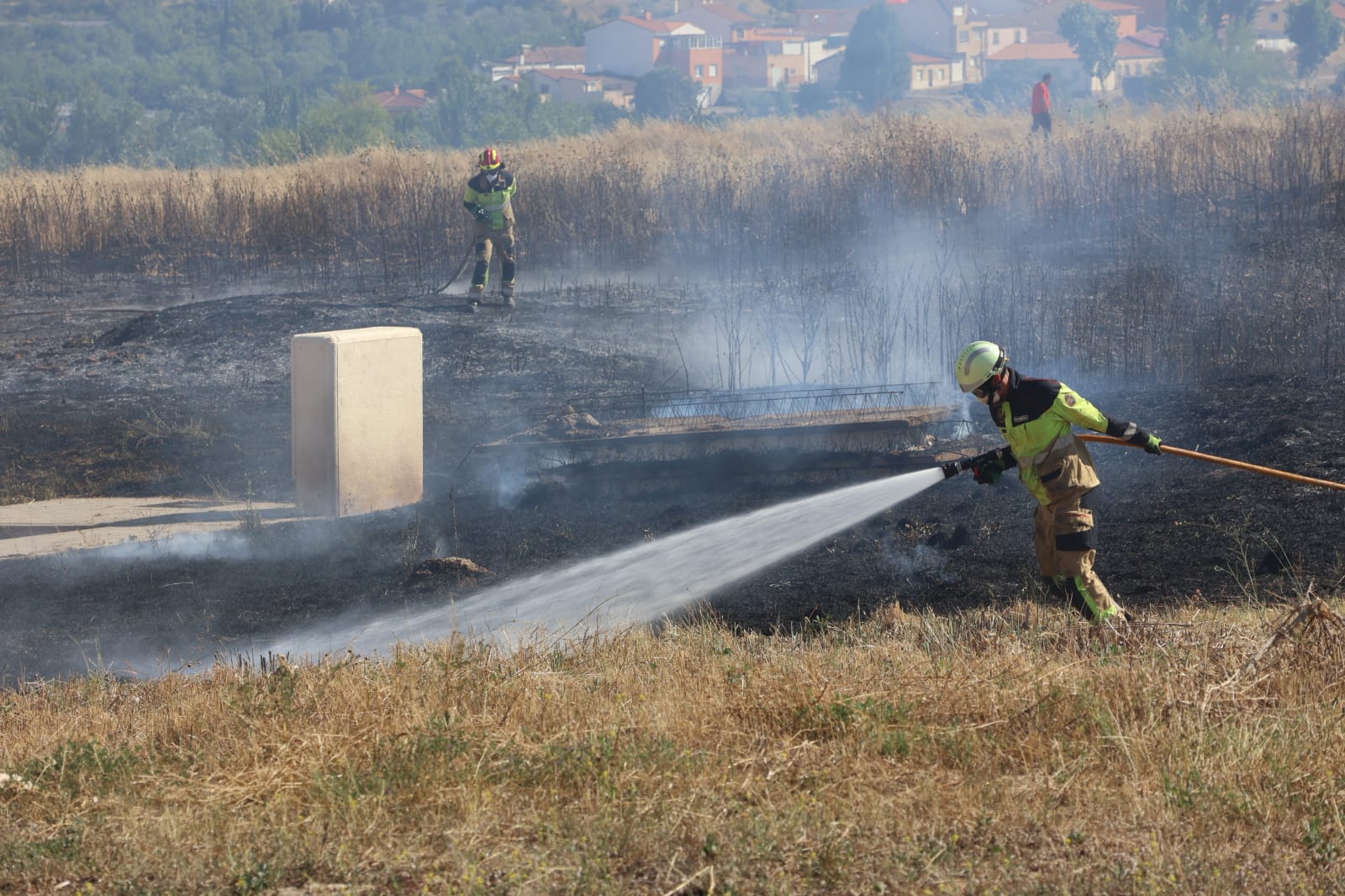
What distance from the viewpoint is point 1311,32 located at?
2689 inches

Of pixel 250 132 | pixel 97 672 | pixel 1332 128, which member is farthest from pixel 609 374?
pixel 250 132

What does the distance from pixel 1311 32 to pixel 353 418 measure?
71810 millimetres

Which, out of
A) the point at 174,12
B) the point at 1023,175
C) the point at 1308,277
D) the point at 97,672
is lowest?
the point at 97,672

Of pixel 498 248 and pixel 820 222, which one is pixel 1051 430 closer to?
pixel 498 248

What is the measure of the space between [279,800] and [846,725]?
6.34 feet

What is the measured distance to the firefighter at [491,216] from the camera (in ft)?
49.4

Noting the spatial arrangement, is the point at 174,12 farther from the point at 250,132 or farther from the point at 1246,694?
the point at 1246,694

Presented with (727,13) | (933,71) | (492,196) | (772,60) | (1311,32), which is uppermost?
(727,13)

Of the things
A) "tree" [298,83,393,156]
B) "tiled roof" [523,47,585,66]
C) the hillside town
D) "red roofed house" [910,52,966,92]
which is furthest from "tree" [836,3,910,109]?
"tree" [298,83,393,156]

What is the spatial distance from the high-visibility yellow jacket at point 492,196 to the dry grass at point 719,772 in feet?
32.6

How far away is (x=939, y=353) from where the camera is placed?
13.0 m

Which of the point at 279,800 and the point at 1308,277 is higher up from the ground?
the point at 1308,277

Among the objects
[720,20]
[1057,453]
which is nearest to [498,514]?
[1057,453]

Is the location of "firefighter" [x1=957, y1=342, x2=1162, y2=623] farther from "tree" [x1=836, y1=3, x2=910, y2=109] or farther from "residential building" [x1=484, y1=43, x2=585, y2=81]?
"residential building" [x1=484, y1=43, x2=585, y2=81]
